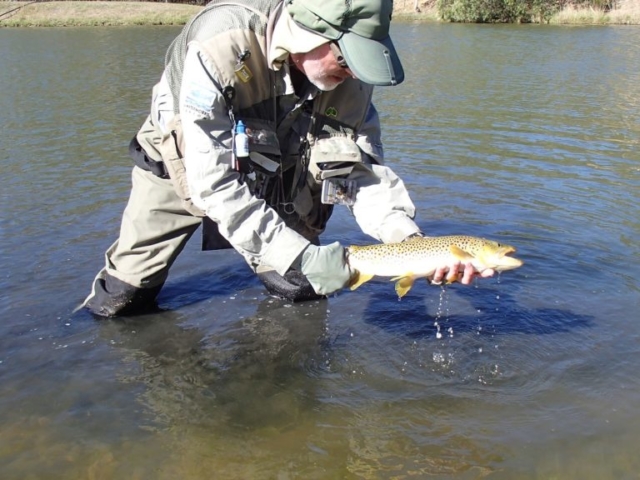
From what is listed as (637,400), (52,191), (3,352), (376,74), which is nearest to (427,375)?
(637,400)

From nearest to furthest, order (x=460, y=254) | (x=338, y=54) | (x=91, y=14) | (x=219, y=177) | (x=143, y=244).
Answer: (x=338, y=54) < (x=219, y=177) < (x=460, y=254) < (x=143, y=244) < (x=91, y=14)

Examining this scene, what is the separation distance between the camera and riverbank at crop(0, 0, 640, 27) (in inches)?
1583

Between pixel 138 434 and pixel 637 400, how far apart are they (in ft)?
10.3

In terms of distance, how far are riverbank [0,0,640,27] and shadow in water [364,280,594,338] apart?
→ 37835mm

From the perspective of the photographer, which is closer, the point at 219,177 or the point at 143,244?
the point at 219,177


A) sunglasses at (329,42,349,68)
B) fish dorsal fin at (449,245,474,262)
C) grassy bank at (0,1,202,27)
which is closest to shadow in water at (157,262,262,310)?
fish dorsal fin at (449,245,474,262)

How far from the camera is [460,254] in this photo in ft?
14.0

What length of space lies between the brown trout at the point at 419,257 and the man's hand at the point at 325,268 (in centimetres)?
10

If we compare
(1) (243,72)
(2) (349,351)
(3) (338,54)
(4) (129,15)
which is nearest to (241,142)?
(1) (243,72)

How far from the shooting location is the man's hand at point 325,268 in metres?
4.07

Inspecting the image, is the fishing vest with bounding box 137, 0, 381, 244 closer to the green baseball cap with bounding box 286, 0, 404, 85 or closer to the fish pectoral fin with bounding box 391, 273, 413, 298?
the green baseball cap with bounding box 286, 0, 404, 85

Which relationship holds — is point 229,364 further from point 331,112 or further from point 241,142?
point 331,112

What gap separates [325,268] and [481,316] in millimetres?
2181

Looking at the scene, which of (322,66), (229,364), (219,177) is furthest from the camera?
(229,364)
